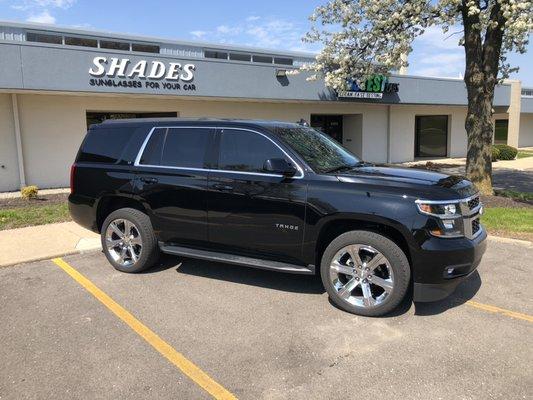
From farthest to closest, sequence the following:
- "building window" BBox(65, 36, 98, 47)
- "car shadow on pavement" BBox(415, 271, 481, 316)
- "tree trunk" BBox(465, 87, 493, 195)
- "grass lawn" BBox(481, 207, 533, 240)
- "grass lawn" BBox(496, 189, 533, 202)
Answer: "building window" BBox(65, 36, 98, 47)
"tree trunk" BBox(465, 87, 493, 195)
"grass lawn" BBox(496, 189, 533, 202)
"grass lawn" BBox(481, 207, 533, 240)
"car shadow on pavement" BBox(415, 271, 481, 316)

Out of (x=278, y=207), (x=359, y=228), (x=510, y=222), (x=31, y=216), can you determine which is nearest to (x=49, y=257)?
(x=31, y=216)

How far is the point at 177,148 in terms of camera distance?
235 inches

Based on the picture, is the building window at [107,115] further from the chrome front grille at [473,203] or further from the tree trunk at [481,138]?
the chrome front grille at [473,203]

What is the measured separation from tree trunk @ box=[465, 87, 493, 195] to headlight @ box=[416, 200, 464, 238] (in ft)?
28.1

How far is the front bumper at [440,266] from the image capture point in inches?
176

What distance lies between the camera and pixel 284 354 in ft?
13.4

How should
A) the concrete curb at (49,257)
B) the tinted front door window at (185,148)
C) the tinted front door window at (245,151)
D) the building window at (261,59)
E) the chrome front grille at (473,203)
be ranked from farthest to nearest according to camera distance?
the building window at (261,59) < the concrete curb at (49,257) < the tinted front door window at (185,148) < the tinted front door window at (245,151) < the chrome front grille at (473,203)

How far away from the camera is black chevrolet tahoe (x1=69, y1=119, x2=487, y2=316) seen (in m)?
4.58

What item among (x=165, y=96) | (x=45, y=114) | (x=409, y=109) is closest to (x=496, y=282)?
(x=165, y=96)

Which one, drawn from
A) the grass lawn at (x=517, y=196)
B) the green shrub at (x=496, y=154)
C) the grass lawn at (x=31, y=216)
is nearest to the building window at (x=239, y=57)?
the grass lawn at (x=31, y=216)

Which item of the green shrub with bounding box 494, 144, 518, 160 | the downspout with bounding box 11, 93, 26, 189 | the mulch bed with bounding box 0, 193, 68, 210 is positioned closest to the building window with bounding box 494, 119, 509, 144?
the green shrub with bounding box 494, 144, 518, 160

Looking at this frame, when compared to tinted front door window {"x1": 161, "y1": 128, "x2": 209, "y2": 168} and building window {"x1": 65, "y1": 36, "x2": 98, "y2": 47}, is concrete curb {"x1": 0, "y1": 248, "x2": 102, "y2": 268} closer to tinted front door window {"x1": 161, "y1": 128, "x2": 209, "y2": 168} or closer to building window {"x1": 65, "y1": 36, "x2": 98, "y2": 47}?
tinted front door window {"x1": 161, "y1": 128, "x2": 209, "y2": 168}

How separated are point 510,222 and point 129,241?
6.79m

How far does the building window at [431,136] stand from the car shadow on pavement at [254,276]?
23033mm
